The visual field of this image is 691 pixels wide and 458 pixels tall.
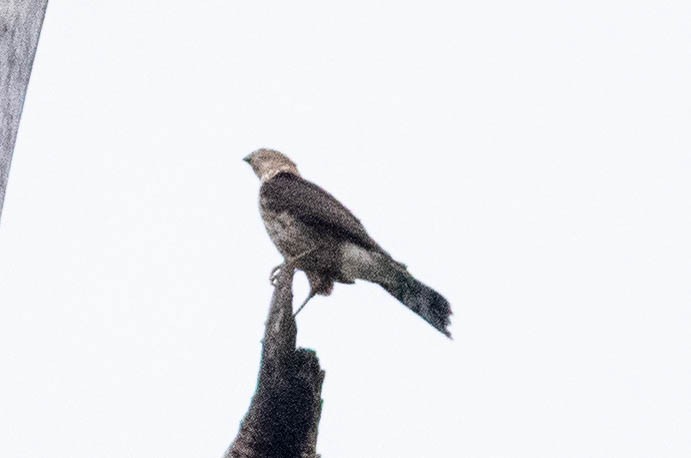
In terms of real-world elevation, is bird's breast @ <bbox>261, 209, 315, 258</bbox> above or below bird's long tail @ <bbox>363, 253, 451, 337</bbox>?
above

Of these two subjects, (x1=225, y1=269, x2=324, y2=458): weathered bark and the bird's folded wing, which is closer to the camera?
(x1=225, y1=269, x2=324, y2=458): weathered bark

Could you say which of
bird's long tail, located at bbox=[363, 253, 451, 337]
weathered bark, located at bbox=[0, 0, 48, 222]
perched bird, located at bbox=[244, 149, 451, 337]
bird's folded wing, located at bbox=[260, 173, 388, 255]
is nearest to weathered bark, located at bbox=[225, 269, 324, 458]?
weathered bark, located at bbox=[0, 0, 48, 222]

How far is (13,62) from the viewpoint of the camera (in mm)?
2420

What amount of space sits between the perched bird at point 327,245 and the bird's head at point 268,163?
914mm

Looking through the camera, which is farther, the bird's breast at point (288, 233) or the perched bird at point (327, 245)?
the bird's breast at point (288, 233)

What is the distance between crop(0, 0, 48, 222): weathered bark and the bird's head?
481 cm

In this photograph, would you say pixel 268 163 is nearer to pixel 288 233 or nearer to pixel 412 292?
pixel 288 233

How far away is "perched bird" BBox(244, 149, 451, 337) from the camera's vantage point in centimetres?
600

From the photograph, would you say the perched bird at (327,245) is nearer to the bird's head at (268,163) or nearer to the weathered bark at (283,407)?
the bird's head at (268,163)

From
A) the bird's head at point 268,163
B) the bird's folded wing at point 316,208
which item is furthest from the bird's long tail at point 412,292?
the bird's head at point 268,163

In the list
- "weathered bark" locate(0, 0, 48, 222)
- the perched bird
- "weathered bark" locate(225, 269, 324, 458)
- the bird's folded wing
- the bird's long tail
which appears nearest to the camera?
"weathered bark" locate(0, 0, 48, 222)

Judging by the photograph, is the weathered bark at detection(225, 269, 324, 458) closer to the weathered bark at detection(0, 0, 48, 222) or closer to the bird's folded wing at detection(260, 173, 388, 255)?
the weathered bark at detection(0, 0, 48, 222)

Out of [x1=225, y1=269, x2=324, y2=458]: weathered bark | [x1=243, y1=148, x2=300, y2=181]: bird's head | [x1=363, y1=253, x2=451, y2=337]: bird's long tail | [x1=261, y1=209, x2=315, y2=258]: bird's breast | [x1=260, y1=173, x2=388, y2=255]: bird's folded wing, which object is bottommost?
[x1=225, y1=269, x2=324, y2=458]: weathered bark

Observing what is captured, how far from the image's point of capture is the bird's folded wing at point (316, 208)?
6172 millimetres
